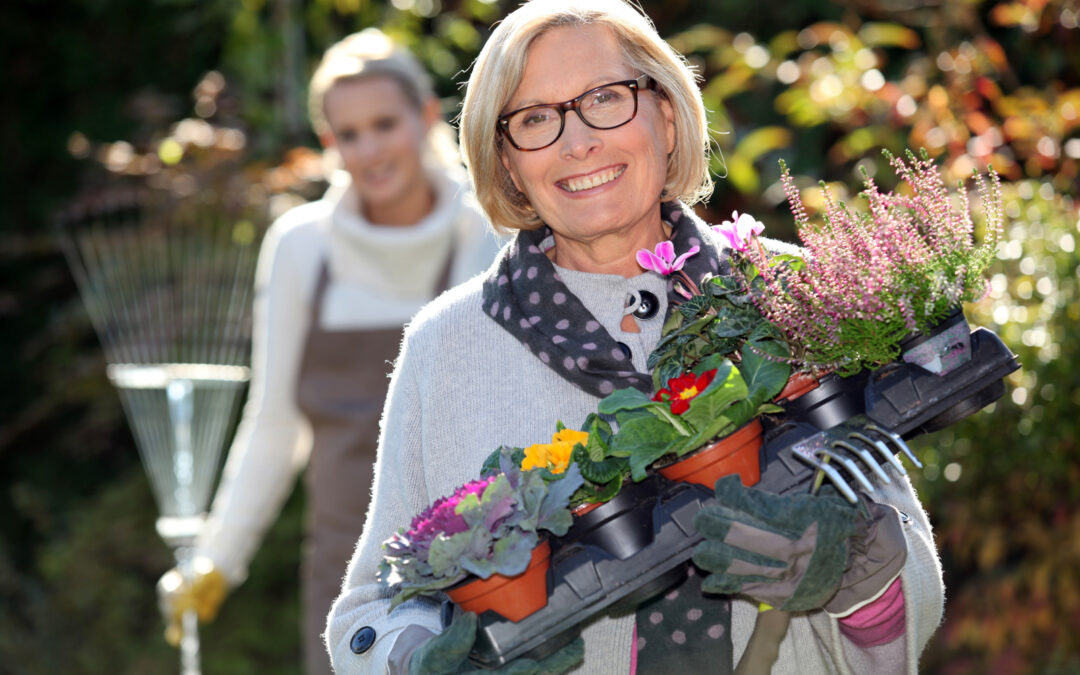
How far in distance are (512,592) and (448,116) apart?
495 centimetres

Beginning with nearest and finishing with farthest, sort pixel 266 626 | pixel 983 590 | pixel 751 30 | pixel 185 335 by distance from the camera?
pixel 983 590 < pixel 185 335 < pixel 751 30 < pixel 266 626

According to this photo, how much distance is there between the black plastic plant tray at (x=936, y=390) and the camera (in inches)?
57.8

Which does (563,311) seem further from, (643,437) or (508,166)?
(643,437)

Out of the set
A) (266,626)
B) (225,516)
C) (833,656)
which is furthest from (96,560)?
(833,656)

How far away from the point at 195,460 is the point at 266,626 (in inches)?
93.1

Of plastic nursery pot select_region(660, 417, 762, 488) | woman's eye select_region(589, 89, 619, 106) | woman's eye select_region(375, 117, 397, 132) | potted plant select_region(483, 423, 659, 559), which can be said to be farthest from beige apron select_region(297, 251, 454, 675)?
→ plastic nursery pot select_region(660, 417, 762, 488)

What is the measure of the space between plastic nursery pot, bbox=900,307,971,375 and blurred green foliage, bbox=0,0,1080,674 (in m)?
1.57

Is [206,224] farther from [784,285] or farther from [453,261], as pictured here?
[784,285]

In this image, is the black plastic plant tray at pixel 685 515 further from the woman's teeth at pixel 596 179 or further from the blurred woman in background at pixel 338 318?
the blurred woman in background at pixel 338 318

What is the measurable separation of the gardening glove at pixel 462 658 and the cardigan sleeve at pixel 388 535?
0.19m

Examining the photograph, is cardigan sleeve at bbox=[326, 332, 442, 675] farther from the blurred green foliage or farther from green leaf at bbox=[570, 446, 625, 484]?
the blurred green foliage

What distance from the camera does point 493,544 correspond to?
1.45 meters

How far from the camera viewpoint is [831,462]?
145 centimetres

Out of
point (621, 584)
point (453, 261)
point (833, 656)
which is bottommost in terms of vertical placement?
point (833, 656)
